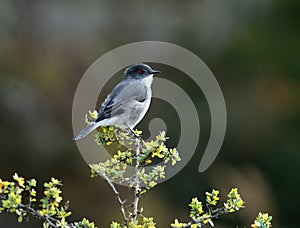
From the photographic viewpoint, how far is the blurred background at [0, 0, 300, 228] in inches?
266

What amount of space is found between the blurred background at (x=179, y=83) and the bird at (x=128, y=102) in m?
2.63

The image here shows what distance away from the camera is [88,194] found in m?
6.74

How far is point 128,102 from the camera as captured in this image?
382cm

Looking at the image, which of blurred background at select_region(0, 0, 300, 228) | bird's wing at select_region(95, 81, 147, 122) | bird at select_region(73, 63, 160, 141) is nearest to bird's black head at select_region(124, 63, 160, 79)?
bird at select_region(73, 63, 160, 141)

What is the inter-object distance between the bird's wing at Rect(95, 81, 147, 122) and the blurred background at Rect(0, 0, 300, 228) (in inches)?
106

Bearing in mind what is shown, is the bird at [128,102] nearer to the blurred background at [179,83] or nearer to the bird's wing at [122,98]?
the bird's wing at [122,98]

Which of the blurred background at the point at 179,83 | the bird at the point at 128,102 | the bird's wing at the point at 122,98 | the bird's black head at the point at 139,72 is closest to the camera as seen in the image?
the bird at the point at 128,102

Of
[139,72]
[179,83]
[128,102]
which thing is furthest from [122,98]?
[179,83]

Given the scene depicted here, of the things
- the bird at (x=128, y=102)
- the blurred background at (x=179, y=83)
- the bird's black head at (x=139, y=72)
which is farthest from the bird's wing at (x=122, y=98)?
the blurred background at (x=179, y=83)

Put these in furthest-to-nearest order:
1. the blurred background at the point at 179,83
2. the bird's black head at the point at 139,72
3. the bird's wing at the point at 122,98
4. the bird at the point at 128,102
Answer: the blurred background at the point at 179,83 < the bird's black head at the point at 139,72 < the bird's wing at the point at 122,98 < the bird at the point at 128,102

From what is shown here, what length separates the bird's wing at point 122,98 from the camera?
3.59 meters

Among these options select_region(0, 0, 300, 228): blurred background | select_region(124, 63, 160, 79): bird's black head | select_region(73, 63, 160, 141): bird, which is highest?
select_region(0, 0, 300, 228): blurred background

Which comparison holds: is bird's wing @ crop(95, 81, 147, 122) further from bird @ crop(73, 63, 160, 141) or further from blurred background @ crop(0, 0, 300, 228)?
blurred background @ crop(0, 0, 300, 228)

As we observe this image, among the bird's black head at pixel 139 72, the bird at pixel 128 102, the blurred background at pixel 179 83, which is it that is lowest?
the bird at pixel 128 102
